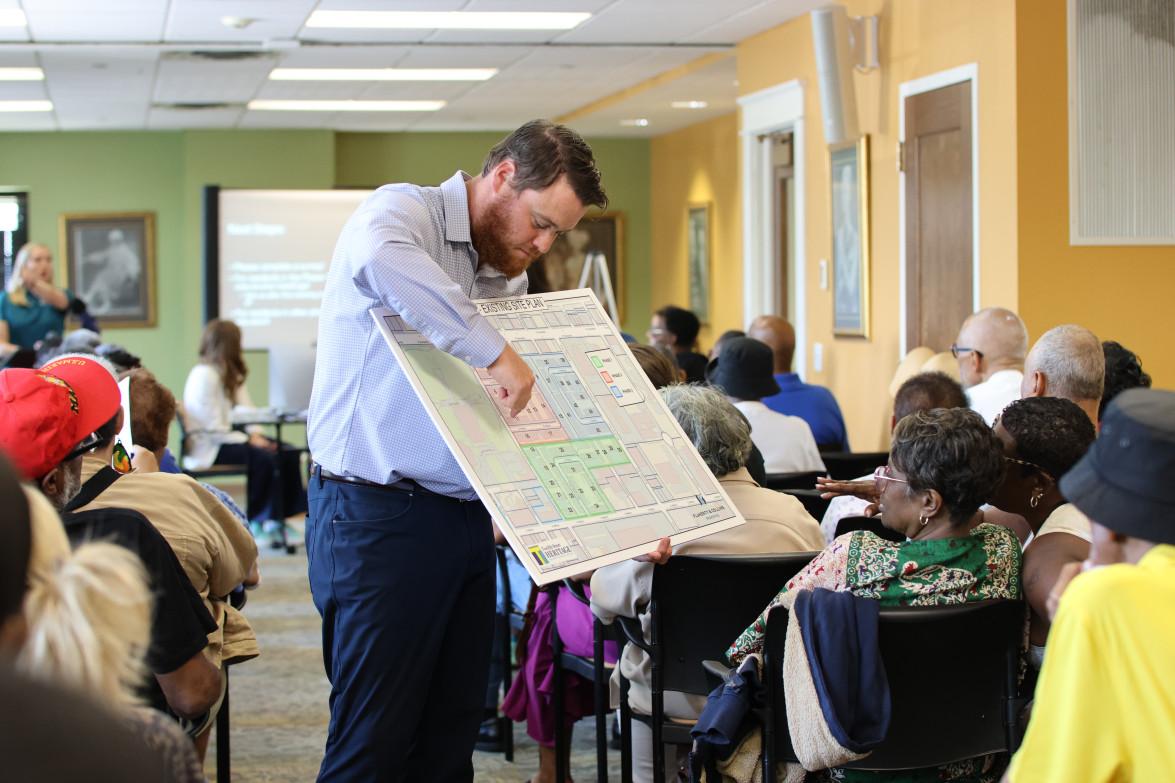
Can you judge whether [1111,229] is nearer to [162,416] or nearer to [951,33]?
[951,33]

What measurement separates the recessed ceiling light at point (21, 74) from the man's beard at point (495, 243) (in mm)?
7613

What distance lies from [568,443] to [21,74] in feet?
26.7

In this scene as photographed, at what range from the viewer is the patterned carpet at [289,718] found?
13.2ft

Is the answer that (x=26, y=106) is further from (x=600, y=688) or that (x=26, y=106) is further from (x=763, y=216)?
(x=600, y=688)

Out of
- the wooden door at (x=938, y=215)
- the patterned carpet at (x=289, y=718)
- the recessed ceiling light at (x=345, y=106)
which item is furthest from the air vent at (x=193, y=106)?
the wooden door at (x=938, y=215)

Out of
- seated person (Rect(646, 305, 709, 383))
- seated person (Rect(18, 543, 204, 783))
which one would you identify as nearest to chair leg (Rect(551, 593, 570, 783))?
seated person (Rect(18, 543, 204, 783))

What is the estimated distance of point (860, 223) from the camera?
675 centimetres

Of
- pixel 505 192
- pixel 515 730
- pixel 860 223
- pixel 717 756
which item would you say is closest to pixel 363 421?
pixel 505 192

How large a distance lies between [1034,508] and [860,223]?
14.0 ft

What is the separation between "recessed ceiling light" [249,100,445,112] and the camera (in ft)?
35.6

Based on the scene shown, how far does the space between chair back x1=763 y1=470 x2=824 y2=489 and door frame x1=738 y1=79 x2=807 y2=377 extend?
3846mm

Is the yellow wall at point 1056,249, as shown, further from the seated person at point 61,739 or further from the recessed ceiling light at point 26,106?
the recessed ceiling light at point 26,106

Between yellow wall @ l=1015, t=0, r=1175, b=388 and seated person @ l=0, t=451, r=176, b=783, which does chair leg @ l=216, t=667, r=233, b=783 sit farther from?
yellow wall @ l=1015, t=0, r=1175, b=388

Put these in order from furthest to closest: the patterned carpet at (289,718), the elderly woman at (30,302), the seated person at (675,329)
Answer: the elderly woman at (30,302), the seated person at (675,329), the patterned carpet at (289,718)
